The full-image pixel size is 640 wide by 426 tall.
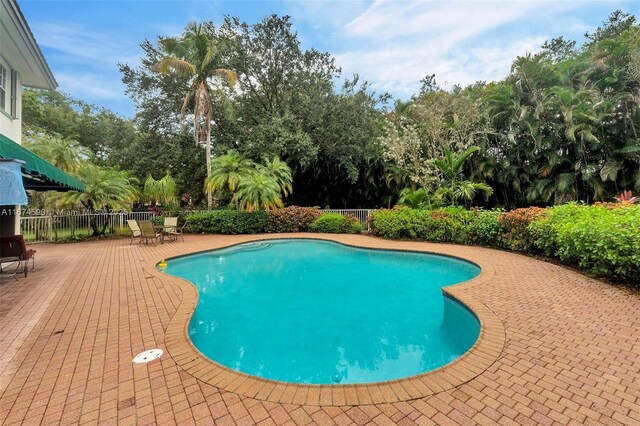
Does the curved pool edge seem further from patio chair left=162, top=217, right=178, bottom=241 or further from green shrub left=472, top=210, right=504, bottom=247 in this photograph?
patio chair left=162, top=217, right=178, bottom=241

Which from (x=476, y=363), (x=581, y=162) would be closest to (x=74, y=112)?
(x=476, y=363)

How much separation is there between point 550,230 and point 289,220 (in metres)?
11.0

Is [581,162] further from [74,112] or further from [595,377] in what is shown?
[74,112]

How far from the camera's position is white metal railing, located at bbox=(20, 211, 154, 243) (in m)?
12.5

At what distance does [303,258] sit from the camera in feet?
34.9

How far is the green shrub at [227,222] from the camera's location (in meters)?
15.6

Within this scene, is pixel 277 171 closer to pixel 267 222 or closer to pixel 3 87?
pixel 267 222

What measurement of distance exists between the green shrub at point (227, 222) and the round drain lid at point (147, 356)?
12.3 metres

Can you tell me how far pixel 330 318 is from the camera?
5.50 m

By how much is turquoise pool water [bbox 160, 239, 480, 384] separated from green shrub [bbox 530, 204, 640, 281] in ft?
7.40

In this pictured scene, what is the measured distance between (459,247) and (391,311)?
646cm

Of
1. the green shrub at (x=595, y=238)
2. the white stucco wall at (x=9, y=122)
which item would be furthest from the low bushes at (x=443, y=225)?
the white stucco wall at (x=9, y=122)

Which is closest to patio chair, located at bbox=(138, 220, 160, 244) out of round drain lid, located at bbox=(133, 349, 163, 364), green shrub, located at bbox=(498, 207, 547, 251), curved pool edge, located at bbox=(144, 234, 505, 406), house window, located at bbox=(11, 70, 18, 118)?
house window, located at bbox=(11, 70, 18, 118)

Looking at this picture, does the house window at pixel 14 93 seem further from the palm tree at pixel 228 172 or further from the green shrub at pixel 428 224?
the green shrub at pixel 428 224
